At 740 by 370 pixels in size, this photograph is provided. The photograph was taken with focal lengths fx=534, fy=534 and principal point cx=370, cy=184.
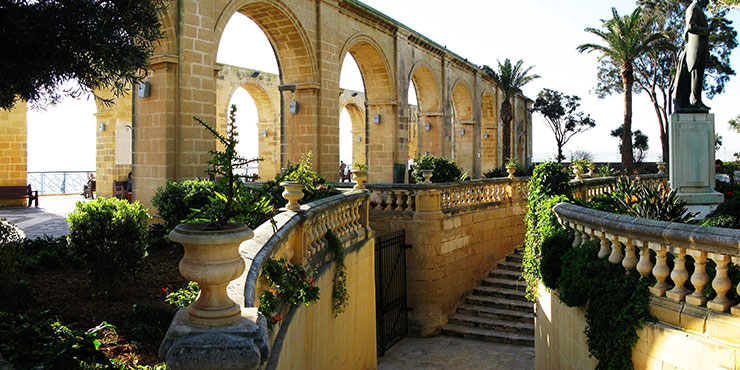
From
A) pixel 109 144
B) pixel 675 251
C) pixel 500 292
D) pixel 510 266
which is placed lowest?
pixel 500 292

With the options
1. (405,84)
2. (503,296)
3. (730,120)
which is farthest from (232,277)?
(730,120)

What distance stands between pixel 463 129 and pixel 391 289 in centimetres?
1771

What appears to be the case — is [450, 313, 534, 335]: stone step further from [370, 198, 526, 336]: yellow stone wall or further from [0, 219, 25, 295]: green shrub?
[0, 219, 25, 295]: green shrub

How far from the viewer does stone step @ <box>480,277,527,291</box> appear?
13445 millimetres

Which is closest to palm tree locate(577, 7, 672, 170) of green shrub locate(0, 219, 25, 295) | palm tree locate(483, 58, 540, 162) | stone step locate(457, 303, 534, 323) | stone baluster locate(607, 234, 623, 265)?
palm tree locate(483, 58, 540, 162)

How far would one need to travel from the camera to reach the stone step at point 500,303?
12484 mm

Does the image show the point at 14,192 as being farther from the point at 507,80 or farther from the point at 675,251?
the point at 507,80

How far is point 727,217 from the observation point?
7.04 meters

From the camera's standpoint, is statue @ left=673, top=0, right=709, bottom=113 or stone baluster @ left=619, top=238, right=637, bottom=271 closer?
stone baluster @ left=619, top=238, right=637, bottom=271

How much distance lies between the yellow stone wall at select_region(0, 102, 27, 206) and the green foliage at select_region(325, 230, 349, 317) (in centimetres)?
1208

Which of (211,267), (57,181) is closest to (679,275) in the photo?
(211,267)

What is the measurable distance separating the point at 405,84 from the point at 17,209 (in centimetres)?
1275

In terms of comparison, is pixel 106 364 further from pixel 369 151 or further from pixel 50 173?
pixel 50 173

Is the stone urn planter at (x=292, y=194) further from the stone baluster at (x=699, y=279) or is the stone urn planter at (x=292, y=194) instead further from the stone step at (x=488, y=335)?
the stone step at (x=488, y=335)
